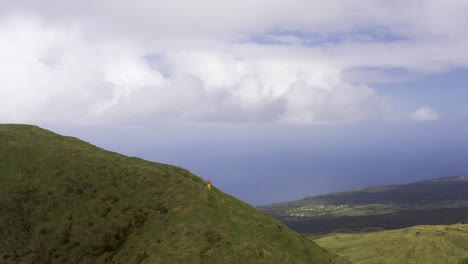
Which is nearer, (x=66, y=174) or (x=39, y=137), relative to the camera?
(x=66, y=174)

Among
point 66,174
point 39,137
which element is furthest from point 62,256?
point 39,137

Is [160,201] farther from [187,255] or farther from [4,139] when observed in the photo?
[4,139]

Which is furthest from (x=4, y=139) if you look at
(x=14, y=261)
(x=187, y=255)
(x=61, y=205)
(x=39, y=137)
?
(x=187, y=255)

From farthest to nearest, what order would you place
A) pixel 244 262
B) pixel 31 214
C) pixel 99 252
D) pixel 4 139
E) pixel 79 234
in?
pixel 4 139
pixel 31 214
pixel 79 234
pixel 99 252
pixel 244 262

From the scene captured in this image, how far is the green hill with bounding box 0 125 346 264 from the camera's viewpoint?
2530 inches

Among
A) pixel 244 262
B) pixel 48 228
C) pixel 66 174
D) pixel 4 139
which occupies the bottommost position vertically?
pixel 244 262

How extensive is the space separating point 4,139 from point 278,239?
74266 mm

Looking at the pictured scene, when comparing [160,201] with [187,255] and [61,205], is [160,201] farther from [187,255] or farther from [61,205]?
[61,205]

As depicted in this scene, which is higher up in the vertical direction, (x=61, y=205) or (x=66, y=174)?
(x=66, y=174)

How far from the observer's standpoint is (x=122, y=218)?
7325 cm

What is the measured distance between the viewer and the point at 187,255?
60812mm

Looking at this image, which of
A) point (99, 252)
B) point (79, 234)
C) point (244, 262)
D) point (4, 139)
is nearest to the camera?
point (244, 262)

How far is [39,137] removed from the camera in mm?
105312

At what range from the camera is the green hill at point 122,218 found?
64250mm
